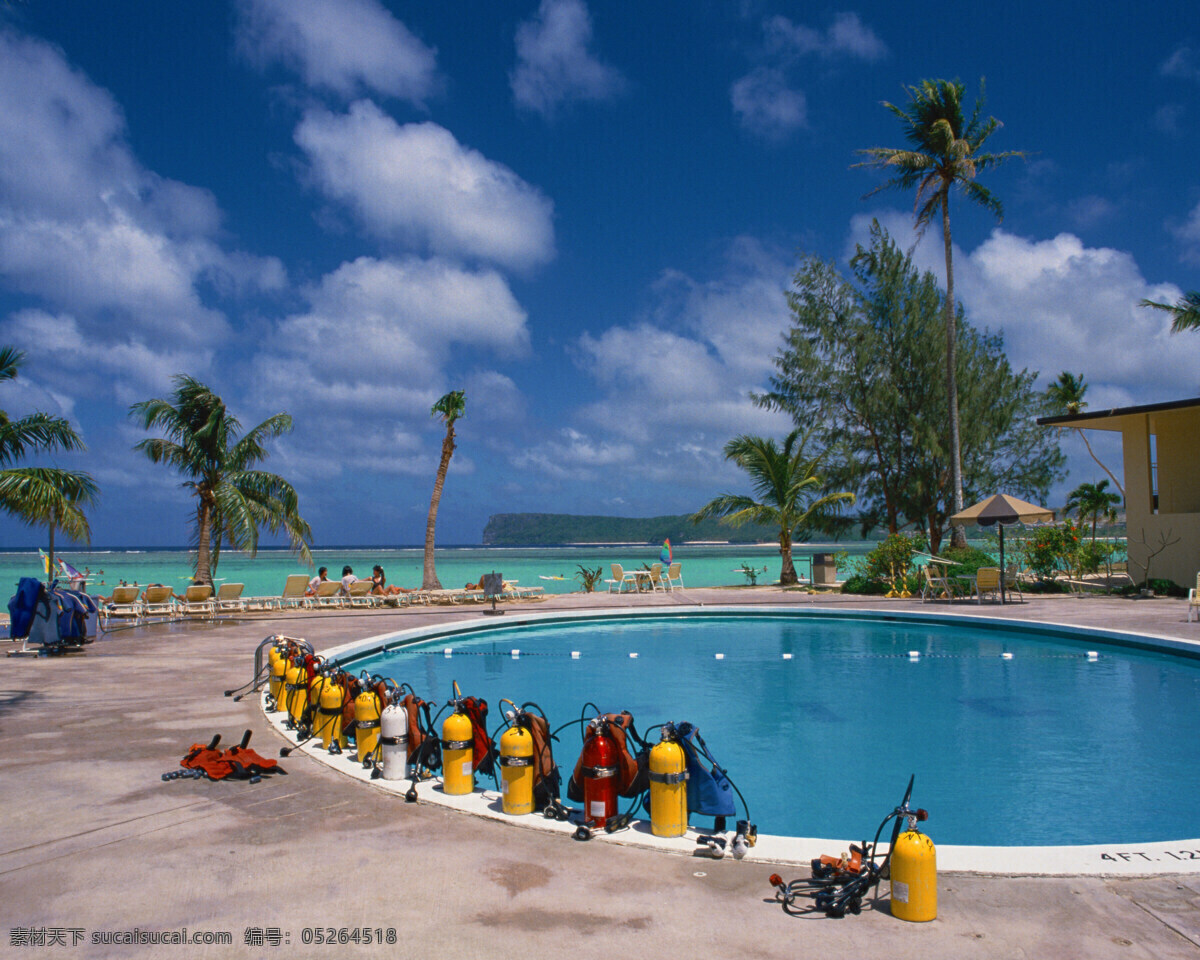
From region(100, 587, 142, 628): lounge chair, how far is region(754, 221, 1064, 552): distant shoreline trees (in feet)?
59.9

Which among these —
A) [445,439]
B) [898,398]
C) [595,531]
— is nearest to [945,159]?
[898,398]

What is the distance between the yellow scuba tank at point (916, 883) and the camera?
9.97 ft

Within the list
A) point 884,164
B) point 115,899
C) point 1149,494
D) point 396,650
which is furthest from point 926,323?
point 115,899

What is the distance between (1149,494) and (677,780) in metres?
19.2

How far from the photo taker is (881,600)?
17625 mm

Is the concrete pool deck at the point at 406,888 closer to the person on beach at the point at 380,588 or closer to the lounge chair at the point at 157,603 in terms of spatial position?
the lounge chair at the point at 157,603

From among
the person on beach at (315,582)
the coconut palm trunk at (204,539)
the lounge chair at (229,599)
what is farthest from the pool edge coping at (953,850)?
the coconut palm trunk at (204,539)

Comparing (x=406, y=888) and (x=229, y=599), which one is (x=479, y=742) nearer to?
(x=406, y=888)

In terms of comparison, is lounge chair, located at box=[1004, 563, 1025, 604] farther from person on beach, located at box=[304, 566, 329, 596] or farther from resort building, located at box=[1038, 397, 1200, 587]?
person on beach, located at box=[304, 566, 329, 596]

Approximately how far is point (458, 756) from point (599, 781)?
107 centimetres

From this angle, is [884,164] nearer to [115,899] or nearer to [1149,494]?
[1149,494]

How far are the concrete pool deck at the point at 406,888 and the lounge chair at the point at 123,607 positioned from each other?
1198 centimetres

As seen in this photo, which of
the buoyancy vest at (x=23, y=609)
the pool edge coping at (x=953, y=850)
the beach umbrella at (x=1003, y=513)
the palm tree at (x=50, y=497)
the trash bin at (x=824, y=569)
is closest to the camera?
the pool edge coping at (x=953, y=850)

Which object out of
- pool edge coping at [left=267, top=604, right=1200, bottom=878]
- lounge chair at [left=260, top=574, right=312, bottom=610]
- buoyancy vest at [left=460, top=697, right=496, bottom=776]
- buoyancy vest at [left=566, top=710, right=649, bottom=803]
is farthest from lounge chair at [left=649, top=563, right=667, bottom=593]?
buoyancy vest at [left=566, top=710, right=649, bottom=803]
